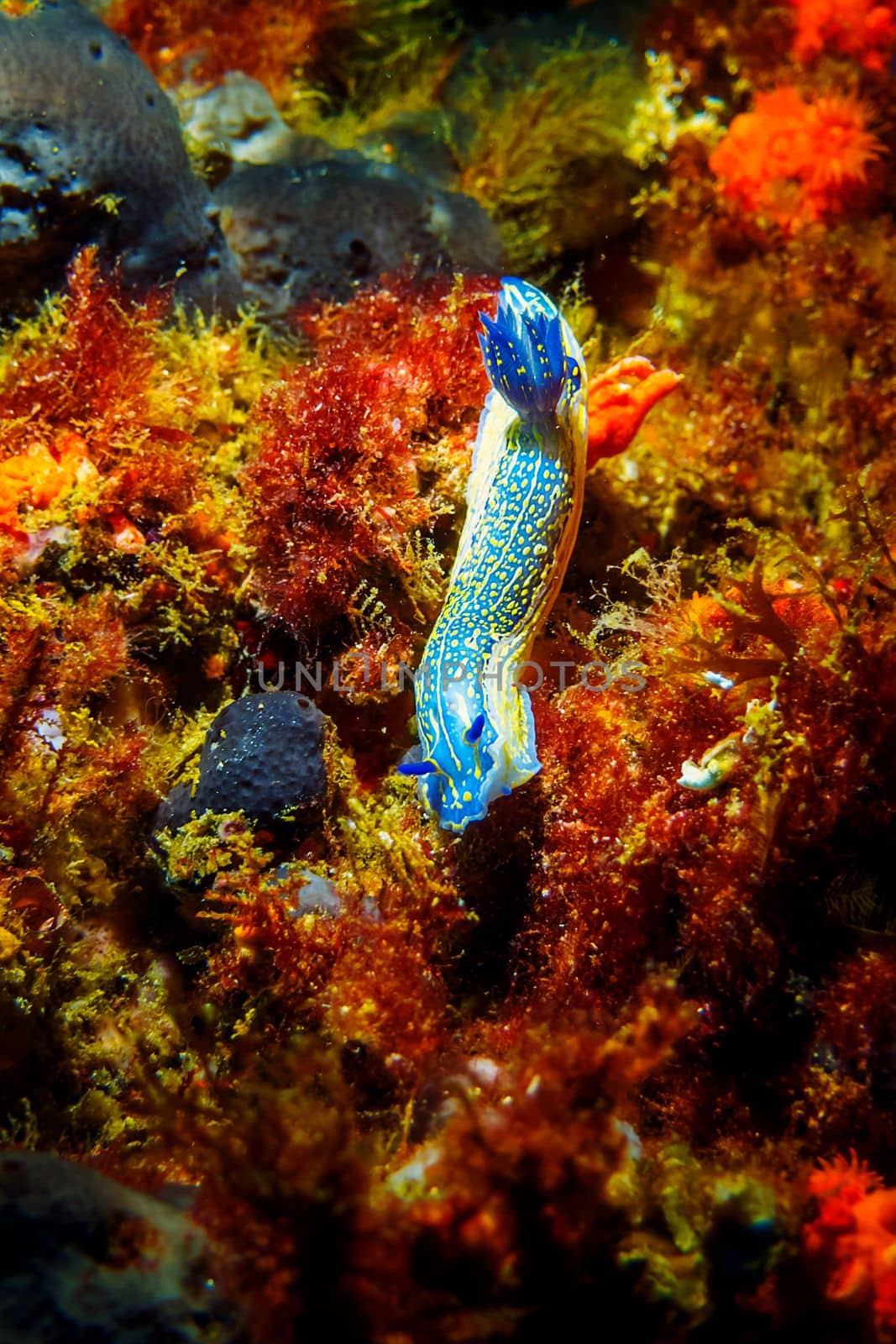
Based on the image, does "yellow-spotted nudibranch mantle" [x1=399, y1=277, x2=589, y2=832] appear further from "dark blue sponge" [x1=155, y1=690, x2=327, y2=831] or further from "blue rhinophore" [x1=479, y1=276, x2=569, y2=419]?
"dark blue sponge" [x1=155, y1=690, x2=327, y2=831]

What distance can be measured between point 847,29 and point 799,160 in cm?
127

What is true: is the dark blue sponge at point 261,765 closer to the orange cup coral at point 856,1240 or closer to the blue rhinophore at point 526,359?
the blue rhinophore at point 526,359

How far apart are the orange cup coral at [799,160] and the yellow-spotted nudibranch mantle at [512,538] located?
274 centimetres

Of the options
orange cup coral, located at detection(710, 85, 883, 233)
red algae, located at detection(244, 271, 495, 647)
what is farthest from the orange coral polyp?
orange cup coral, located at detection(710, 85, 883, 233)

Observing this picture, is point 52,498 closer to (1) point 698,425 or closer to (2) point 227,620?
(2) point 227,620

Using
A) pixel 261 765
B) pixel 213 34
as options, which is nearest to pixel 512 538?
pixel 261 765

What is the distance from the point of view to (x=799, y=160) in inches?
207

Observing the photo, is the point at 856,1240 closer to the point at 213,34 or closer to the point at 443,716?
the point at 443,716

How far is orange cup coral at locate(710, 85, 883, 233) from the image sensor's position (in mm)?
5176

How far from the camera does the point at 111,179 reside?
4.36 m

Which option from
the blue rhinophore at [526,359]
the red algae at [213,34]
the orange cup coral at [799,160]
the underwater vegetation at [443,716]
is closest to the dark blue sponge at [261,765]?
the underwater vegetation at [443,716]

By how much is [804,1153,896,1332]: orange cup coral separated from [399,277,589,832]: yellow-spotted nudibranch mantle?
1.67m

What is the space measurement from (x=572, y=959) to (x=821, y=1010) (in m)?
0.93

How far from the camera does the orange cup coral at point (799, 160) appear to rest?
204 inches
